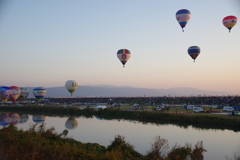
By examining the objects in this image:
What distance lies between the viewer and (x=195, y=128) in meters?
22.8

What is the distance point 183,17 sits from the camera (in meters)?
29.4

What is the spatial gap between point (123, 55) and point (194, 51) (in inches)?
346

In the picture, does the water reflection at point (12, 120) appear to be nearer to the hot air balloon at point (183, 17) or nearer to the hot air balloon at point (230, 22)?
the hot air balloon at point (183, 17)

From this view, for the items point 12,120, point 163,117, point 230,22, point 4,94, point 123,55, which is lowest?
point 12,120

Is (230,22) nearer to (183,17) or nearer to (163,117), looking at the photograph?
(183,17)

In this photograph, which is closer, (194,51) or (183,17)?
(183,17)

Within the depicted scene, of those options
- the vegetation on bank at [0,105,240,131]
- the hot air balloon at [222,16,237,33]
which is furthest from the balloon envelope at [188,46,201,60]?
the vegetation on bank at [0,105,240,131]

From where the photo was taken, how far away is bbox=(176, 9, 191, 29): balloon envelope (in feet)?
96.5

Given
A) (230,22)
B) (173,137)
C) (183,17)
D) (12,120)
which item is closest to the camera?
(173,137)

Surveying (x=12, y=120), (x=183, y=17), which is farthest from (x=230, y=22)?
(x=12, y=120)

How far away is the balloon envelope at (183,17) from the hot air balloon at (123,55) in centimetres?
765

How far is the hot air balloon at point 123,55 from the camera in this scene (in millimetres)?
33031

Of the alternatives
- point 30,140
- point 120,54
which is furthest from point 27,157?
point 120,54

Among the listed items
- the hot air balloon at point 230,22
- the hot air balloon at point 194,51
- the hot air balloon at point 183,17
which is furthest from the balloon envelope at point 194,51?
the hot air balloon at point 230,22
